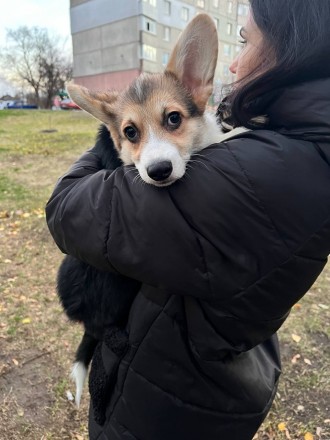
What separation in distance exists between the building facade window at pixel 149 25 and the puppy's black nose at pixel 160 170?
34.4 meters

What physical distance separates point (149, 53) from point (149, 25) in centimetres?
216

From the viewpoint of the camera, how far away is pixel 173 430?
1.45 metres

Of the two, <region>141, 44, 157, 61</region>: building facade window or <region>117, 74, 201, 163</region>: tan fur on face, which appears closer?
<region>117, 74, 201, 163</region>: tan fur on face

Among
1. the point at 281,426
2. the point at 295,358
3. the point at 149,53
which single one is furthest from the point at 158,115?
the point at 149,53

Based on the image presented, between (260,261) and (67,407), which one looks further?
(67,407)

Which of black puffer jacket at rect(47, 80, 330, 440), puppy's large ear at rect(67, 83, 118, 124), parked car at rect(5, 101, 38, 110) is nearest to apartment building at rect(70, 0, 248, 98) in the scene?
parked car at rect(5, 101, 38, 110)

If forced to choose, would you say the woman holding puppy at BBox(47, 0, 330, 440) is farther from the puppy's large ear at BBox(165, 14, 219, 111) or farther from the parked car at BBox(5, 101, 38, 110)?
the parked car at BBox(5, 101, 38, 110)

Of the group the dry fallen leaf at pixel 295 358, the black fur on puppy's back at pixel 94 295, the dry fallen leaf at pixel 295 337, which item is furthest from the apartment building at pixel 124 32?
the black fur on puppy's back at pixel 94 295

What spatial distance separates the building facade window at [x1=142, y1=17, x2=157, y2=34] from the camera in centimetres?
3203

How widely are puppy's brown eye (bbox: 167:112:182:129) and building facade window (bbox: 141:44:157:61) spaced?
1324 inches

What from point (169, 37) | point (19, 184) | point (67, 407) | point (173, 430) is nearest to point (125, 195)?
point (173, 430)

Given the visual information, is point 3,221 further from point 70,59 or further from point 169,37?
point 70,59

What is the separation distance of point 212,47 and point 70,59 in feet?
143

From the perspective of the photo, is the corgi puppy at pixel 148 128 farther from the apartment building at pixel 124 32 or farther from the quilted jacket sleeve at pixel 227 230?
the apartment building at pixel 124 32
